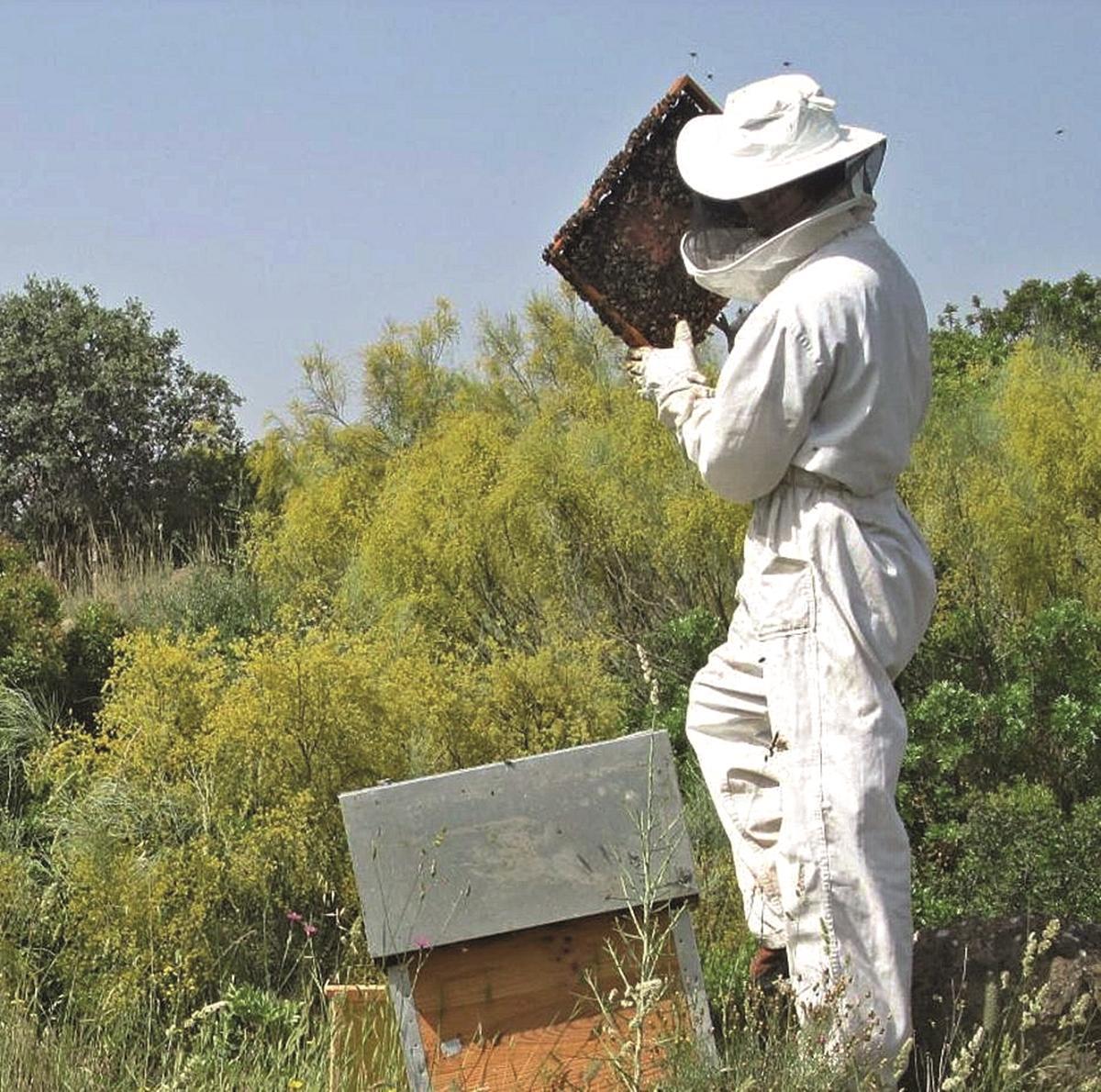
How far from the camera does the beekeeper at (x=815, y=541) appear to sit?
3428 mm

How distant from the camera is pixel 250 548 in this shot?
9.99m

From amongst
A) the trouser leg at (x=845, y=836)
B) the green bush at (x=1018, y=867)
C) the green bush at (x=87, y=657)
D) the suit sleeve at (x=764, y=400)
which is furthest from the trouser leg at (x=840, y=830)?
the green bush at (x=87, y=657)

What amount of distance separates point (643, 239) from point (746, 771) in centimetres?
131

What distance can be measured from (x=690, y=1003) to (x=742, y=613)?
0.82m

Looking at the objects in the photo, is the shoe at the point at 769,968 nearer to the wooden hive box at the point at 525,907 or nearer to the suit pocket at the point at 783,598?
the wooden hive box at the point at 525,907

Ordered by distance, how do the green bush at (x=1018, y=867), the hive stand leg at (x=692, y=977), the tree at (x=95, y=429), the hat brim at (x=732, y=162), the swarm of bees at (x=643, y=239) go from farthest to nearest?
the tree at (x=95, y=429)
the green bush at (x=1018, y=867)
the swarm of bees at (x=643, y=239)
the hat brim at (x=732, y=162)
the hive stand leg at (x=692, y=977)

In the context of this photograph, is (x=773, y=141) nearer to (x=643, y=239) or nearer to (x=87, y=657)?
(x=643, y=239)

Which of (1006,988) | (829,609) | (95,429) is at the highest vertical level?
(95,429)

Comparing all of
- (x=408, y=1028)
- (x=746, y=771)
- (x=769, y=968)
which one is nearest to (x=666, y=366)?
(x=746, y=771)

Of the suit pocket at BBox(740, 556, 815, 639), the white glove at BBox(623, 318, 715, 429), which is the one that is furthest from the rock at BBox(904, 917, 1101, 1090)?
the white glove at BBox(623, 318, 715, 429)

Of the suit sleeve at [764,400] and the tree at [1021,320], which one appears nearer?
the suit sleeve at [764,400]

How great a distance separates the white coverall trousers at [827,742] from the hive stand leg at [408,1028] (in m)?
0.74

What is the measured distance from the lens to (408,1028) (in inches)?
137

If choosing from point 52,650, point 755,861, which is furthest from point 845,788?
point 52,650
